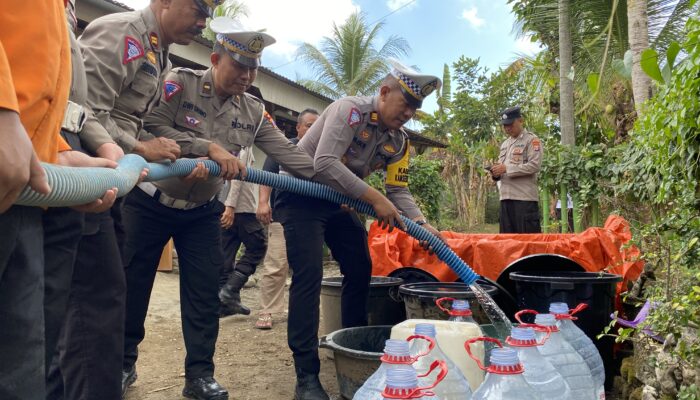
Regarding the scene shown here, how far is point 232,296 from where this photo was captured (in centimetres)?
592

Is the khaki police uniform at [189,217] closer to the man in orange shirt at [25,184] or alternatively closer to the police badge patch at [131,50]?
the police badge patch at [131,50]

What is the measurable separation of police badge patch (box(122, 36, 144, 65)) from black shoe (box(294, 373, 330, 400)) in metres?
1.90

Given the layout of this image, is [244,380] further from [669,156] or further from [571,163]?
[571,163]

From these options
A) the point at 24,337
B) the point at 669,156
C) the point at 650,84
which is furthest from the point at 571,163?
the point at 24,337

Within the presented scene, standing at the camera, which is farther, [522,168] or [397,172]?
[522,168]

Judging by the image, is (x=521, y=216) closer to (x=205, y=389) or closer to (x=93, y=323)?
(x=205, y=389)

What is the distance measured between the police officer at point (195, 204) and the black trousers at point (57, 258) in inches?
54.6

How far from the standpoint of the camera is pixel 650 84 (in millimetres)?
4988

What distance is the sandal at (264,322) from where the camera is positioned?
5332 mm

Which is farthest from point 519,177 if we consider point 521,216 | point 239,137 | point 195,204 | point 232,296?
point 195,204

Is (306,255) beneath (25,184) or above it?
beneath

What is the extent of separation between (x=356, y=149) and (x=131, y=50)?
1.47m

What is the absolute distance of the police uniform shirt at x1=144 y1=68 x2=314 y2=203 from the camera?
3.21 metres

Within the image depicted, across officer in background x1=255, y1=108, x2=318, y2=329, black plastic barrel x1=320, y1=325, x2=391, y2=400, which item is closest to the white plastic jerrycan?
black plastic barrel x1=320, y1=325, x2=391, y2=400
